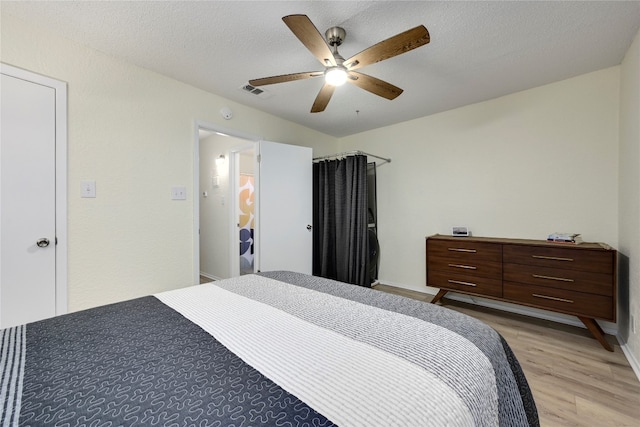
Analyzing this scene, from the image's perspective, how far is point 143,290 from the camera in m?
2.28

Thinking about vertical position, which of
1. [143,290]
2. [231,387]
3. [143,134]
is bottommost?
[143,290]

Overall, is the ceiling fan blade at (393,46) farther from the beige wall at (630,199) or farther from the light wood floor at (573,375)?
the light wood floor at (573,375)

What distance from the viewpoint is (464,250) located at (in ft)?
9.00

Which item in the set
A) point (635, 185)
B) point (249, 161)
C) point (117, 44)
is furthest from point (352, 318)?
point (249, 161)

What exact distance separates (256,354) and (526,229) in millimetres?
3071

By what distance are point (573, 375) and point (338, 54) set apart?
2.70m

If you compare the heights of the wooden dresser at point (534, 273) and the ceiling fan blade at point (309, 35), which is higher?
the ceiling fan blade at point (309, 35)

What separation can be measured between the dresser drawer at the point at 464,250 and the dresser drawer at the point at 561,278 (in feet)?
0.54

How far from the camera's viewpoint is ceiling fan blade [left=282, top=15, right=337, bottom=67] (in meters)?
1.33

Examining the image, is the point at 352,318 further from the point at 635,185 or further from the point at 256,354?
the point at 635,185

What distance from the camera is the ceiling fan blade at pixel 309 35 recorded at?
1332 mm

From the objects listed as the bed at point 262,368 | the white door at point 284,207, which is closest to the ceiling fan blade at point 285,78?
the white door at point 284,207

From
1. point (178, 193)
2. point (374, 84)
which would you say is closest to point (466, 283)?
point (374, 84)

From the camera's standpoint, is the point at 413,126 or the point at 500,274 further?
the point at 413,126
